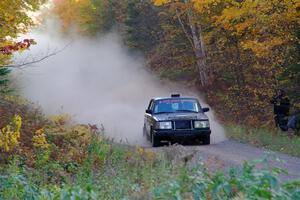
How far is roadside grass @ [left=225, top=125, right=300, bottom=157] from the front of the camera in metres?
18.3

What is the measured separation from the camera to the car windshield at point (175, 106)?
854 inches

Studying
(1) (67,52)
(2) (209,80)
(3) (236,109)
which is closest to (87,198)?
(3) (236,109)

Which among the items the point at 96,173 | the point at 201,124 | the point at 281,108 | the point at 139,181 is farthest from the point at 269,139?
the point at 139,181

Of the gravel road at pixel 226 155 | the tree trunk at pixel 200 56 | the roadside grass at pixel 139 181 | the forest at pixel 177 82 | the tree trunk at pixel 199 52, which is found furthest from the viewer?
the tree trunk at pixel 200 56

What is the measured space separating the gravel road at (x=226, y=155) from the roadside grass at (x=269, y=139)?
0.43 meters

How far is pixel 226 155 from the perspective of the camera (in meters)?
17.0

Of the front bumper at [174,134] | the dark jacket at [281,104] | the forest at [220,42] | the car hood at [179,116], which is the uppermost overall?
the forest at [220,42]

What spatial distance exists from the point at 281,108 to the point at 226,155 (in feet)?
26.5

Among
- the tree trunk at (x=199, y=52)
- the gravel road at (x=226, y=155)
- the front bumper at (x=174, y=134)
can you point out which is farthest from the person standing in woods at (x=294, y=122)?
the tree trunk at (x=199, y=52)

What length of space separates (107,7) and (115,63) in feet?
15.1

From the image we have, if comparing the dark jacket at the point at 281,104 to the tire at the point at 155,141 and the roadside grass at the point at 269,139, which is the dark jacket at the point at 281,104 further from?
the tire at the point at 155,141

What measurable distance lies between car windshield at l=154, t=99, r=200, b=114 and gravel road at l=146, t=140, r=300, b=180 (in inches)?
63.6

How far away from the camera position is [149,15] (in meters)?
47.0

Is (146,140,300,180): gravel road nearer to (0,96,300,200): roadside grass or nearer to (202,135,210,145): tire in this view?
(202,135,210,145): tire
